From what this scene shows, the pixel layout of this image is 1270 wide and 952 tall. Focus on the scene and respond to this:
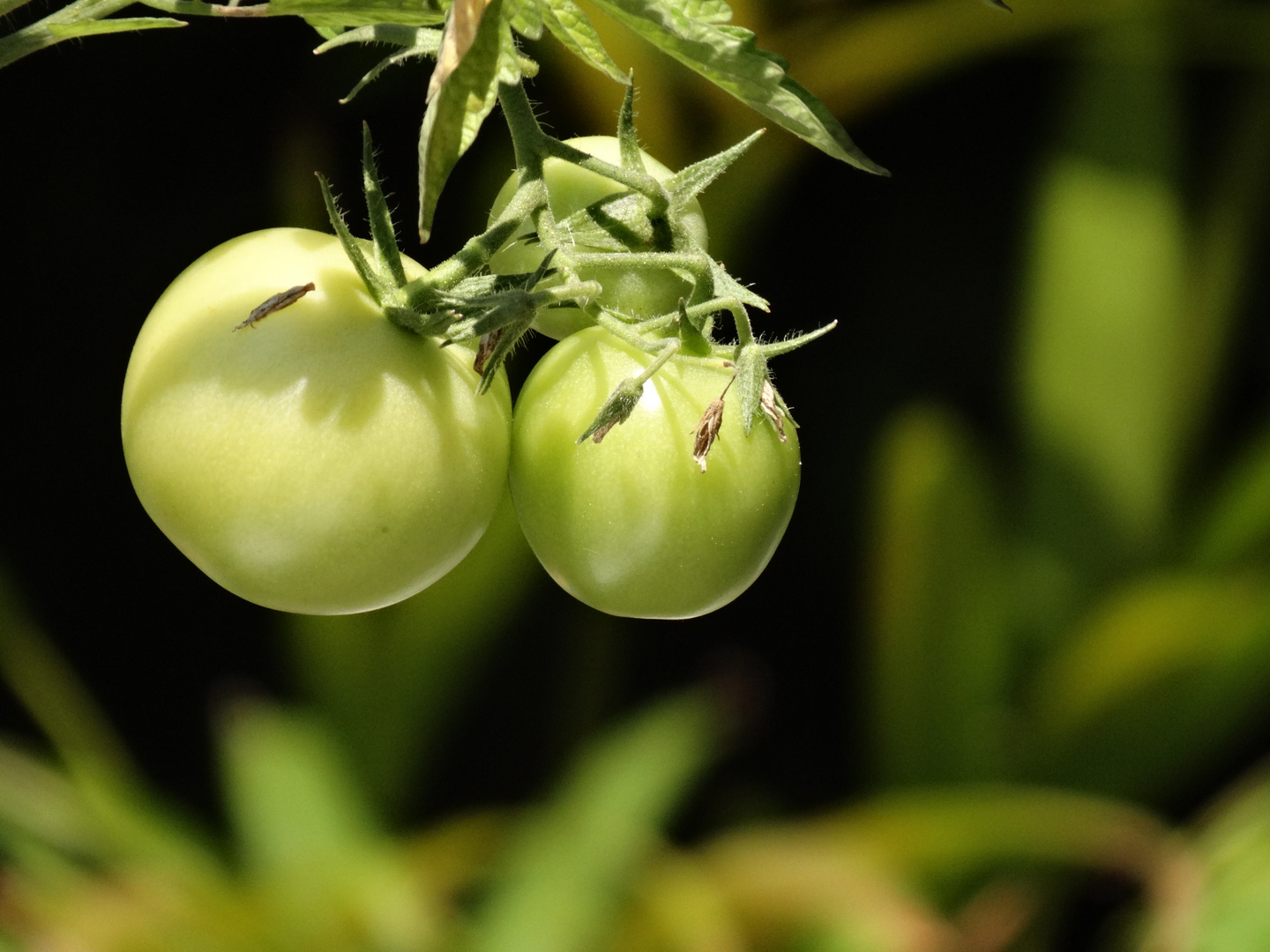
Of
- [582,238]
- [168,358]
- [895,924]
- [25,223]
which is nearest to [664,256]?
[582,238]

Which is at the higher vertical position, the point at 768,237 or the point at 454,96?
the point at 454,96

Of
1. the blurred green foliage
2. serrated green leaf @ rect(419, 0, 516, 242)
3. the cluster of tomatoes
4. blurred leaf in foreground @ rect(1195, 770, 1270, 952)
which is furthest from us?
the blurred green foliage

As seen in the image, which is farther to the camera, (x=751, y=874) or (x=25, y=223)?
(x=25, y=223)

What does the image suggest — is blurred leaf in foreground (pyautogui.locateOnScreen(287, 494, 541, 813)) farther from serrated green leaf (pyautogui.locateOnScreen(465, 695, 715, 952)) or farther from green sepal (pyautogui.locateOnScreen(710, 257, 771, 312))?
green sepal (pyautogui.locateOnScreen(710, 257, 771, 312))

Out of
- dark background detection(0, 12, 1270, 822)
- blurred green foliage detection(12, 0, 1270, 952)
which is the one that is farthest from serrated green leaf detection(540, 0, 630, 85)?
dark background detection(0, 12, 1270, 822)

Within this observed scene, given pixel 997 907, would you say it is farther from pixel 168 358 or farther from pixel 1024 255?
pixel 168 358

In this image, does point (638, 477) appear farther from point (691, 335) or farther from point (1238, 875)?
point (1238, 875)

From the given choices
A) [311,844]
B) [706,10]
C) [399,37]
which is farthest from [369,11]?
[311,844]
